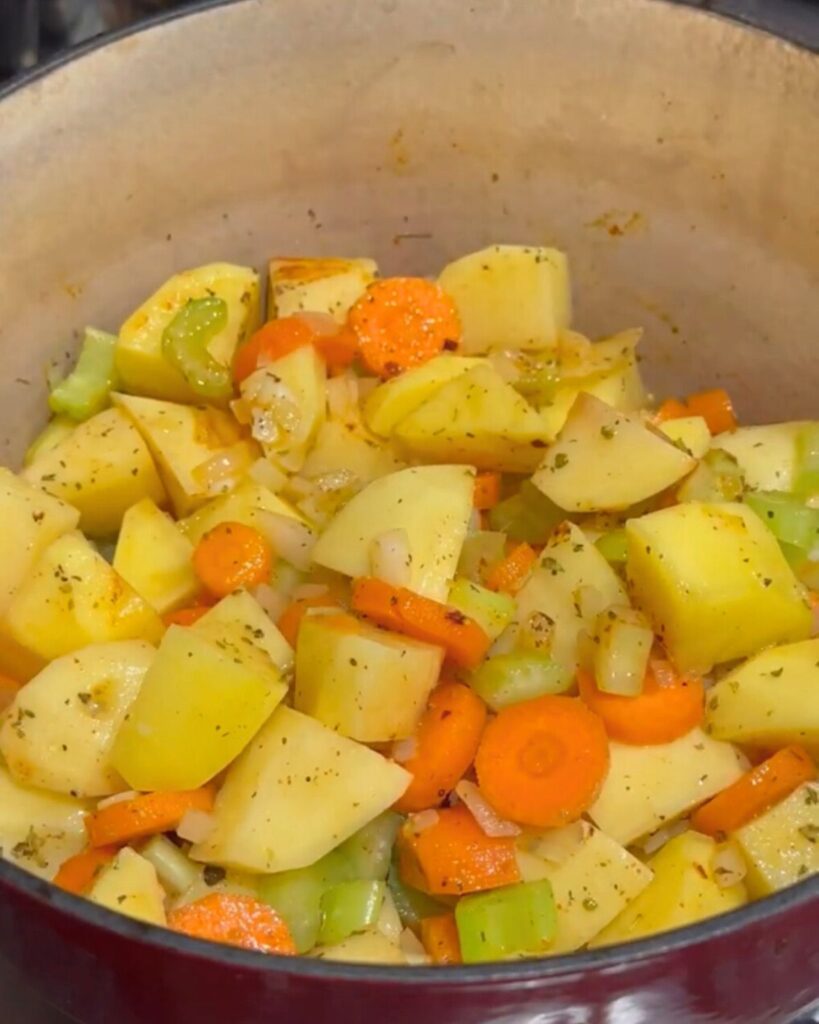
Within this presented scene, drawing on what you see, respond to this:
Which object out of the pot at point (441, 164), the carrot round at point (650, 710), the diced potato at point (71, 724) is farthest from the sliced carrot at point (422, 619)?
the pot at point (441, 164)

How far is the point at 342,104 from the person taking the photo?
168cm

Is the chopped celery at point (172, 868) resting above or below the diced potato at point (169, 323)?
below

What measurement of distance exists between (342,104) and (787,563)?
0.77 m

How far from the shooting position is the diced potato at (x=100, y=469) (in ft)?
5.13

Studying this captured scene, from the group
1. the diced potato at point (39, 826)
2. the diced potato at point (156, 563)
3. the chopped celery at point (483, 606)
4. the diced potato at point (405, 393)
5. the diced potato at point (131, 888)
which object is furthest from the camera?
the diced potato at point (405, 393)

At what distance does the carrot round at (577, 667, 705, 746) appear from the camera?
1341 mm

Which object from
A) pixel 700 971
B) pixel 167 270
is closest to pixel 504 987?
pixel 700 971

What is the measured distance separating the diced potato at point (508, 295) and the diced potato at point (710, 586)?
400 millimetres

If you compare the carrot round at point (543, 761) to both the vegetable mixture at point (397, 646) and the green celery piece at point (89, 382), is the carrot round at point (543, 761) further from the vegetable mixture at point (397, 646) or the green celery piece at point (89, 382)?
the green celery piece at point (89, 382)

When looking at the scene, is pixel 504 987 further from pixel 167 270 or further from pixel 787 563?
pixel 167 270

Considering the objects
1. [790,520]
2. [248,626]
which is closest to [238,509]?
[248,626]

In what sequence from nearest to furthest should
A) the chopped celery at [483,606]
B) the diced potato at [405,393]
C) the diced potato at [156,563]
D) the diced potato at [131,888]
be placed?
the diced potato at [131,888] < the chopped celery at [483,606] < the diced potato at [156,563] < the diced potato at [405,393]

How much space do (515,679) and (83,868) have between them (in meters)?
0.45

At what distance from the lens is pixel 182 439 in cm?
159
